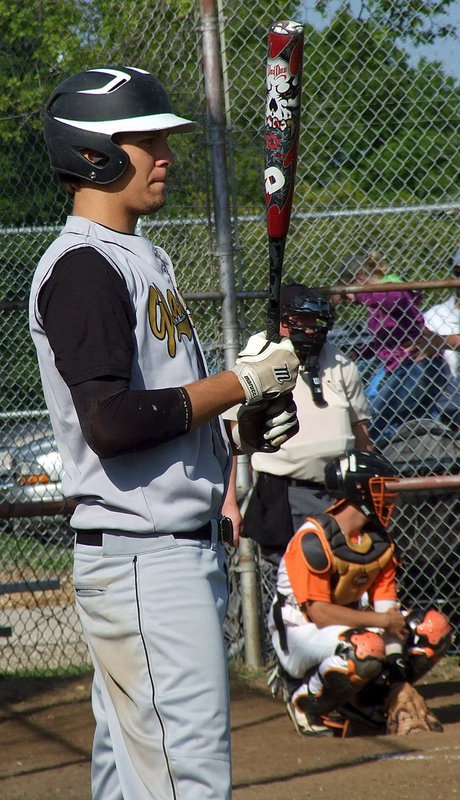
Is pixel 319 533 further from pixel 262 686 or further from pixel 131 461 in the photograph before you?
pixel 131 461

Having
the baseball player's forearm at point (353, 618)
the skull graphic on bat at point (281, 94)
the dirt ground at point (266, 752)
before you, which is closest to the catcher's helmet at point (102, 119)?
the skull graphic on bat at point (281, 94)

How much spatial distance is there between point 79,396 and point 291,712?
2.90 meters

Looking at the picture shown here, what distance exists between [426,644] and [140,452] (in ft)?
9.18

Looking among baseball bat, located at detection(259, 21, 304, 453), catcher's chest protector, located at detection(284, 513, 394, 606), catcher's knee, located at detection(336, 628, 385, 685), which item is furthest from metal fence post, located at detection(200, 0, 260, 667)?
baseball bat, located at detection(259, 21, 304, 453)

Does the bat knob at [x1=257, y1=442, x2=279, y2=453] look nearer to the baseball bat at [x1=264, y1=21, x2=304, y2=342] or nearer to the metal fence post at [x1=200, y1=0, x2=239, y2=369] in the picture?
the baseball bat at [x1=264, y1=21, x2=304, y2=342]

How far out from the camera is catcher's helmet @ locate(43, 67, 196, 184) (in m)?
2.38

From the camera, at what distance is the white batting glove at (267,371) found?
2361 millimetres

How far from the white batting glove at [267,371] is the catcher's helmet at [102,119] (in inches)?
20.3

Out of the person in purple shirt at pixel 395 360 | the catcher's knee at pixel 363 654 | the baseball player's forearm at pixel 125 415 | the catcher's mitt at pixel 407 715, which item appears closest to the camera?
the baseball player's forearm at pixel 125 415

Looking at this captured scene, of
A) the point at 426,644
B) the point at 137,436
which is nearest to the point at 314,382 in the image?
the point at 426,644

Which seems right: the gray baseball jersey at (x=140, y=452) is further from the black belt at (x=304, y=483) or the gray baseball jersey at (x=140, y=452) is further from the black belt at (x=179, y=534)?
the black belt at (x=304, y=483)

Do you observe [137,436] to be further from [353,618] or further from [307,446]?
[307,446]

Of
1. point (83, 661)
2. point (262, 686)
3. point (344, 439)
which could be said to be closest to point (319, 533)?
point (344, 439)

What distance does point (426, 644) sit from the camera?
4.72 m
